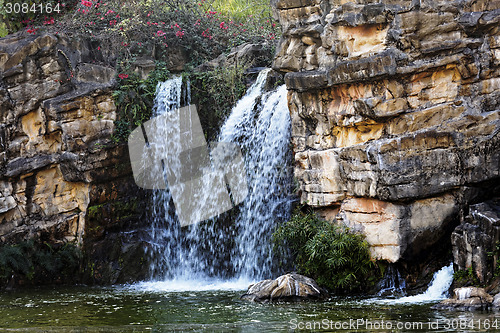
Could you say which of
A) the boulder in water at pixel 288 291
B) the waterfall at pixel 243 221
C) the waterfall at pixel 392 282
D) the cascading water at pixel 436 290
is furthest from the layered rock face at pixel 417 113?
the waterfall at pixel 243 221

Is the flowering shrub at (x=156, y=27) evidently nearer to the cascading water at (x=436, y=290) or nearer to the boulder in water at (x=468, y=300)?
the cascading water at (x=436, y=290)

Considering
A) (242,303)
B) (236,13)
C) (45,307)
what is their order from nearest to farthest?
(242,303) < (45,307) < (236,13)

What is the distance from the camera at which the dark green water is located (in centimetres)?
785

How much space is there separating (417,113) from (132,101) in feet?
22.5

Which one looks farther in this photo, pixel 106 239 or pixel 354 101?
pixel 106 239

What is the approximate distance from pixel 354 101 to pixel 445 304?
3.88 m

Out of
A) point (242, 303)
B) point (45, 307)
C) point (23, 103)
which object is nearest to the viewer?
point (242, 303)

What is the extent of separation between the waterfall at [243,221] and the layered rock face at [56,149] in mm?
1114

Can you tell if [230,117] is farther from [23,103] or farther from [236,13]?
[236,13]

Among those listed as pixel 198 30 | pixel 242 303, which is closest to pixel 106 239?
pixel 242 303

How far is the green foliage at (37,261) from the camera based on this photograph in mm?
12984

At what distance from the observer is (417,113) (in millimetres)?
10352

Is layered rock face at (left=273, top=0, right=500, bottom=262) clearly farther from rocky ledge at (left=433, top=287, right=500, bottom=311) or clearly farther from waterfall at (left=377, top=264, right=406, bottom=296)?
rocky ledge at (left=433, top=287, right=500, bottom=311)

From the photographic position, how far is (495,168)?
1019 centimetres
